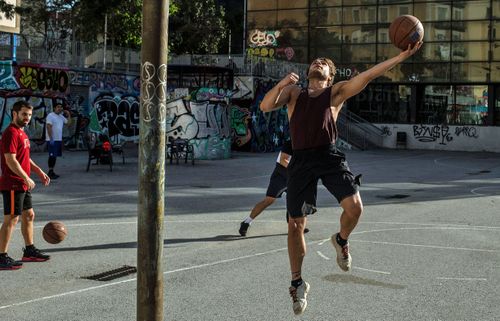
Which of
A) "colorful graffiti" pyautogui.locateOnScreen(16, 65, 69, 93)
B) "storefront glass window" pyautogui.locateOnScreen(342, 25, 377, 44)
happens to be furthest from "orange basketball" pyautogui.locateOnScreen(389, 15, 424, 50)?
"storefront glass window" pyautogui.locateOnScreen(342, 25, 377, 44)

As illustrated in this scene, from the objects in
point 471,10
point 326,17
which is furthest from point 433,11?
point 326,17

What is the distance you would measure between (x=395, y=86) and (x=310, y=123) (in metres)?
40.0

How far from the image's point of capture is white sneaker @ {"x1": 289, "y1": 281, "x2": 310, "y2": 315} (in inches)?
199

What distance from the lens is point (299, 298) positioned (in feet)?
16.8

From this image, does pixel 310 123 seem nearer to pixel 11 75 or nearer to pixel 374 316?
pixel 374 316

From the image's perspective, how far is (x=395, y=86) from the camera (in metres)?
44.0

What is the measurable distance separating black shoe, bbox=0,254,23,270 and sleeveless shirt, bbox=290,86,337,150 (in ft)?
12.5

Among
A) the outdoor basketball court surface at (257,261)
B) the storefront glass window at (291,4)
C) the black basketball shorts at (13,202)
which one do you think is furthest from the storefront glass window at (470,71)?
the black basketball shorts at (13,202)

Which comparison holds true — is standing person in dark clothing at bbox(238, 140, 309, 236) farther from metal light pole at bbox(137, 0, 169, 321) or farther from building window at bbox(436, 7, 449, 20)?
building window at bbox(436, 7, 449, 20)

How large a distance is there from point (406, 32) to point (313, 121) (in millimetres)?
1016

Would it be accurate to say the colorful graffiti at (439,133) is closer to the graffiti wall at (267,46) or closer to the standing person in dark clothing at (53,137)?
the graffiti wall at (267,46)

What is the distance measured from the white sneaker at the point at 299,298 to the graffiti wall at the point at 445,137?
125ft

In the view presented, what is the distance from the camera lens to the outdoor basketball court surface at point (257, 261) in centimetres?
588

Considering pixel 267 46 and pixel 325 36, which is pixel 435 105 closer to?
pixel 325 36
